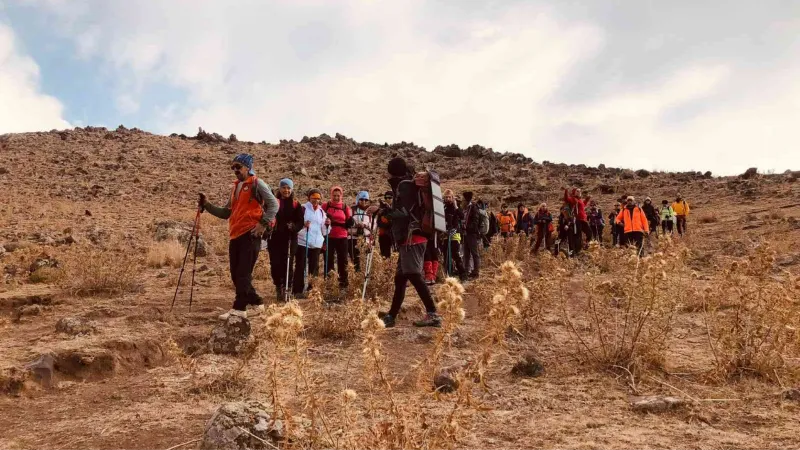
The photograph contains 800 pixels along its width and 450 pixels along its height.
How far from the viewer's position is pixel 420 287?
5.73 metres

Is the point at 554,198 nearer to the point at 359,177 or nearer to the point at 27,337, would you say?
the point at 359,177

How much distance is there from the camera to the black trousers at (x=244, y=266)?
5848 millimetres

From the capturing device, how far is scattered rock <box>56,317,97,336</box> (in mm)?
5501

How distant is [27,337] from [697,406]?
19.5 ft

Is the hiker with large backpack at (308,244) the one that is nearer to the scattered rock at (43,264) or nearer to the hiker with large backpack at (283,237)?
the hiker with large backpack at (283,237)

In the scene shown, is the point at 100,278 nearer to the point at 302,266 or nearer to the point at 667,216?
the point at 302,266

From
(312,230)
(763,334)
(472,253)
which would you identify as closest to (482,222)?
(472,253)

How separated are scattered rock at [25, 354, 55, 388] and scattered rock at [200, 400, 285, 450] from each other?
2.26m

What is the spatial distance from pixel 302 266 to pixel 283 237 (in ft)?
2.06

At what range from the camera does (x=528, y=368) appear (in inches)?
169

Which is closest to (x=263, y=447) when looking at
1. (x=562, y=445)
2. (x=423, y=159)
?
(x=562, y=445)

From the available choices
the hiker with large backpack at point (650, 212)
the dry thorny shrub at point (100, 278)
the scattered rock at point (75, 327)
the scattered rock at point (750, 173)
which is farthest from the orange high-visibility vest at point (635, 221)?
the scattered rock at point (750, 173)

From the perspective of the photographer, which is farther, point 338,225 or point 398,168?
point 338,225

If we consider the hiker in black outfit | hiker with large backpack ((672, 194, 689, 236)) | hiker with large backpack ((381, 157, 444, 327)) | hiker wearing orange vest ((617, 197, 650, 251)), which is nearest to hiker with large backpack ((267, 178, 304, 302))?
hiker with large backpack ((381, 157, 444, 327))
